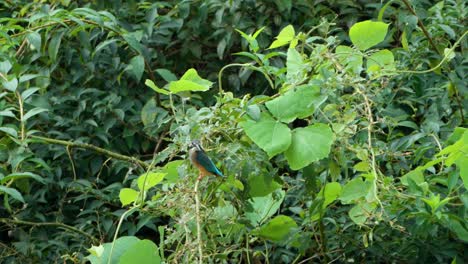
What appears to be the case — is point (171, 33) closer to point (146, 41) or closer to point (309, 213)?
point (146, 41)

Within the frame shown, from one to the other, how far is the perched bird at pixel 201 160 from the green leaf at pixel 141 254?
302 millimetres

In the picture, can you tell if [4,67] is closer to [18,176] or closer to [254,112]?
[18,176]

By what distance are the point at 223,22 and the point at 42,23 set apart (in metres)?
0.82

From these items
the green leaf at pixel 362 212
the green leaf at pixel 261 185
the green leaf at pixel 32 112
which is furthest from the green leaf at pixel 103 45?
the green leaf at pixel 362 212

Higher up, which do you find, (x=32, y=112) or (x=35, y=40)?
(x=35, y=40)

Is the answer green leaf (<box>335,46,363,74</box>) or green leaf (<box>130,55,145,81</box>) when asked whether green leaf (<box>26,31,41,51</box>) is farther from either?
green leaf (<box>335,46,363,74</box>)

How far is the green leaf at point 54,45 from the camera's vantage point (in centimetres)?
412

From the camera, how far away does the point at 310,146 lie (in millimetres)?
2727

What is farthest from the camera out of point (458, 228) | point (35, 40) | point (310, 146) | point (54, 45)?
point (54, 45)

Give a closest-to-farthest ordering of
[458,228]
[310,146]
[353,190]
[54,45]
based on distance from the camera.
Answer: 1. [310,146]
2. [353,190]
3. [458,228]
4. [54,45]

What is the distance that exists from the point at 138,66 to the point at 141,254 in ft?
4.73

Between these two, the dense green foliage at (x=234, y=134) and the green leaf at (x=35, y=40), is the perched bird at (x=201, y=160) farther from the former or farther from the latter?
the green leaf at (x=35, y=40)

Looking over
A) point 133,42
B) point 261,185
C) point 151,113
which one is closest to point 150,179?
point 261,185

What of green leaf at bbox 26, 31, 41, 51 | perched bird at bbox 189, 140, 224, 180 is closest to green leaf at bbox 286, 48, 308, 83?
perched bird at bbox 189, 140, 224, 180
